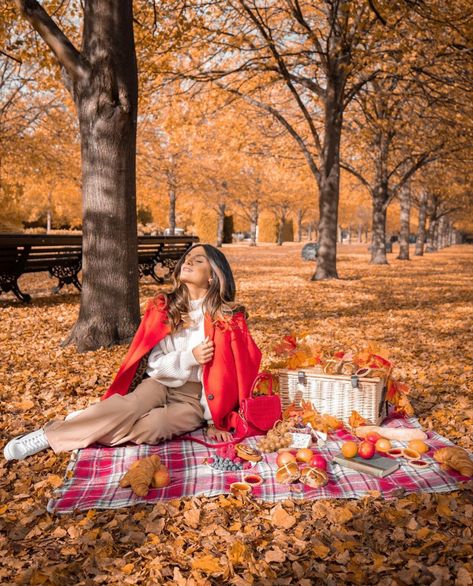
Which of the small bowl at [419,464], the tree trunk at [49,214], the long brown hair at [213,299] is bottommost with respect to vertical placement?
the small bowl at [419,464]

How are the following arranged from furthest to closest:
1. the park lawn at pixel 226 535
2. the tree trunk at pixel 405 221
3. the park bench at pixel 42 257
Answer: the tree trunk at pixel 405 221 < the park bench at pixel 42 257 < the park lawn at pixel 226 535

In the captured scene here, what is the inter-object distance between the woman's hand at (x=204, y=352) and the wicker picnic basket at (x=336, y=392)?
82cm

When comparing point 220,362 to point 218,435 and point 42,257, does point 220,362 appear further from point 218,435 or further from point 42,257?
point 42,257

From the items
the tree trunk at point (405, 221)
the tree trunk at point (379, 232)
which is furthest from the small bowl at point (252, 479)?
the tree trunk at point (405, 221)

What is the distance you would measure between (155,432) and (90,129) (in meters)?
4.07

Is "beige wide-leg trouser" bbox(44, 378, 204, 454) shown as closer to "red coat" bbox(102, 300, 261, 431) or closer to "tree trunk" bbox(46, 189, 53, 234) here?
"red coat" bbox(102, 300, 261, 431)

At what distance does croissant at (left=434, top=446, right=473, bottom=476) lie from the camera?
341cm

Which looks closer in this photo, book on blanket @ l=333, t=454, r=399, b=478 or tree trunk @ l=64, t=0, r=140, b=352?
book on blanket @ l=333, t=454, r=399, b=478

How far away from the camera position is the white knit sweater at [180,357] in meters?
4.06

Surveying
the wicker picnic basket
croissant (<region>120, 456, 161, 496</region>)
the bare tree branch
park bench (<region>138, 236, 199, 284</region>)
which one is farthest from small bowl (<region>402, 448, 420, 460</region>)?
park bench (<region>138, 236, 199, 284</region>)

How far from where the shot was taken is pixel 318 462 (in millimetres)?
3518

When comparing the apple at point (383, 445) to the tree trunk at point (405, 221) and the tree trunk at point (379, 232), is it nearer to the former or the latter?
the tree trunk at point (379, 232)

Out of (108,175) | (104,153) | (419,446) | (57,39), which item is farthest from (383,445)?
(57,39)

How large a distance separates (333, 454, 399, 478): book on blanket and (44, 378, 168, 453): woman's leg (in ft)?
4.86
